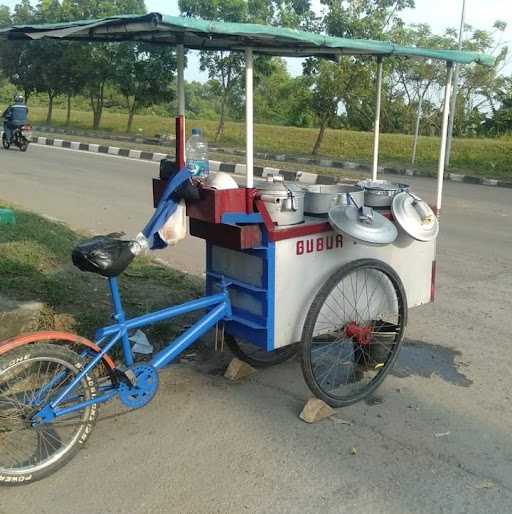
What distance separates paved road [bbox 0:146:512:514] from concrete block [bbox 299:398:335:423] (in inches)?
1.6

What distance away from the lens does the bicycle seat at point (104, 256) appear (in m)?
2.42

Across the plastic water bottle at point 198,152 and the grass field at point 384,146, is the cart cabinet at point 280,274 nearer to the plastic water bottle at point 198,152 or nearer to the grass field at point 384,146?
the plastic water bottle at point 198,152

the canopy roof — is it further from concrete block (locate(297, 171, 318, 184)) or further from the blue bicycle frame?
concrete block (locate(297, 171, 318, 184))

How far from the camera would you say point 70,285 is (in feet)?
13.7

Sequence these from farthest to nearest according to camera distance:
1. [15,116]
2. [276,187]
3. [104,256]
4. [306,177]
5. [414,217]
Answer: [15,116], [306,177], [414,217], [276,187], [104,256]

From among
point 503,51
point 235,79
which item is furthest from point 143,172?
point 503,51

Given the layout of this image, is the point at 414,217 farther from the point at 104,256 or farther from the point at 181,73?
the point at 104,256

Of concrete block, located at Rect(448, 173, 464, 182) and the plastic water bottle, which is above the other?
the plastic water bottle

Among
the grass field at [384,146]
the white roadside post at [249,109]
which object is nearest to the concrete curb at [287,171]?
the grass field at [384,146]

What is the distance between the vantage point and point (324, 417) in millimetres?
2809

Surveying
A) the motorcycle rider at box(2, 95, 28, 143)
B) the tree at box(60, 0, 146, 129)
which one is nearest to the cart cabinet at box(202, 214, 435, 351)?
the motorcycle rider at box(2, 95, 28, 143)

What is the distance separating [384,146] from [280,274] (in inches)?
581

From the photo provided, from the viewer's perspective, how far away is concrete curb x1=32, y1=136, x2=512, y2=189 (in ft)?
38.0

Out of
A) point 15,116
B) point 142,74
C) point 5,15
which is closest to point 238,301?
point 15,116
